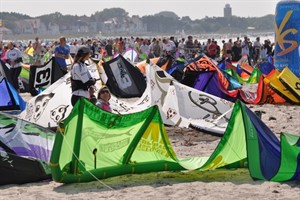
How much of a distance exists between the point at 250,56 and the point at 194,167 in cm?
2748

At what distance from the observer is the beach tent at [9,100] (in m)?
13.3

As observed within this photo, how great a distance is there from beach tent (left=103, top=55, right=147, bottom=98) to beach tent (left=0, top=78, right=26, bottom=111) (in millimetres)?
3387

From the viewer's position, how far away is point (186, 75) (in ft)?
48.4

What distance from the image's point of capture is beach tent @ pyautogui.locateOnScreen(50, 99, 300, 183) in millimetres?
7320

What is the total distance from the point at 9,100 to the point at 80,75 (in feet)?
12.8

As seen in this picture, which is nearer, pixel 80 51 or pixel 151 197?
pixel 151 197

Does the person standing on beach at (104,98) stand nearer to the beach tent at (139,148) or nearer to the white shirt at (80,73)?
the white shirt at (80,73)

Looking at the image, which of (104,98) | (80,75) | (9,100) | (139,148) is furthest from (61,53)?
(139,148)

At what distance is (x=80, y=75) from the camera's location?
385 inches

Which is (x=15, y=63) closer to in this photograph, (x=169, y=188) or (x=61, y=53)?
(x=61, y=53)

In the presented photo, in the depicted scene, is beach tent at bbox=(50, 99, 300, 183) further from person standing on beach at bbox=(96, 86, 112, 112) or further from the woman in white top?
the woman in white top

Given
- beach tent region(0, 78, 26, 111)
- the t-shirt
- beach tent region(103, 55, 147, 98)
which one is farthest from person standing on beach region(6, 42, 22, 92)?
beach tent region(0, 78, 26, 111)

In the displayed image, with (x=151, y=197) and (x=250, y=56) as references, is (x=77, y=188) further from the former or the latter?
(x=250, y=56)

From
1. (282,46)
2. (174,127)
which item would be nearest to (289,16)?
(282,46)
